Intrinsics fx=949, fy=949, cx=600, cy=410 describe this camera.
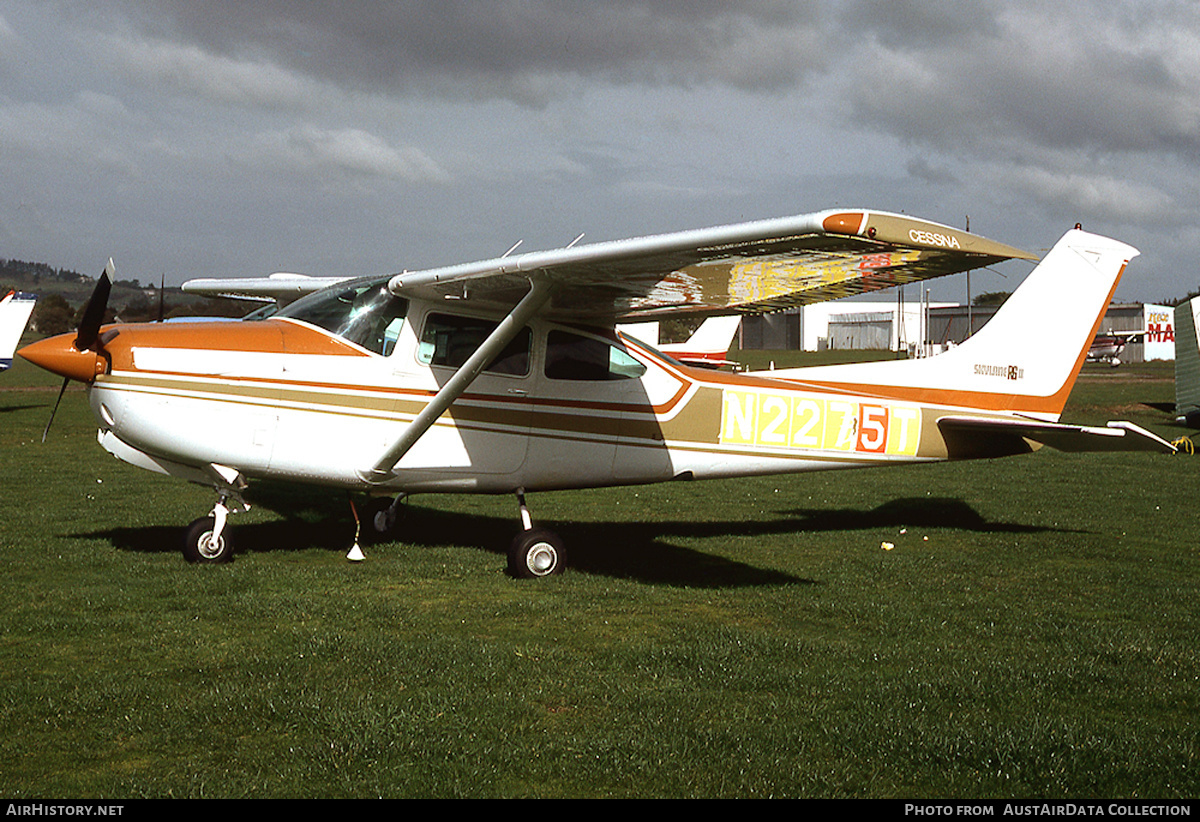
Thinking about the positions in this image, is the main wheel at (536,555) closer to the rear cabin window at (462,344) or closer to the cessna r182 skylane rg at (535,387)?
the cessna r182 skylane rg at (535,387)

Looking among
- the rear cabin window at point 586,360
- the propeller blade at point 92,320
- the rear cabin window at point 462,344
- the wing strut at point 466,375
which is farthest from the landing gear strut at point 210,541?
the rear cabin window at point 586,360

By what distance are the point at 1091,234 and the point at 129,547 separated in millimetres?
9761

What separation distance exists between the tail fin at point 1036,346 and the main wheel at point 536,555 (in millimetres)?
3605

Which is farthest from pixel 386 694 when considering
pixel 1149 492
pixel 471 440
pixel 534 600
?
pixel 1149 492

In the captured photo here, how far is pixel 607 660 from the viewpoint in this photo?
5207 mm

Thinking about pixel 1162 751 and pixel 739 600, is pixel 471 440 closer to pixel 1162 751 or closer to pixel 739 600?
pixel 739 600

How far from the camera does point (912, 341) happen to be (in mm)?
80750

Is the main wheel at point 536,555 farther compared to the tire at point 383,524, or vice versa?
the tire at point 383,524

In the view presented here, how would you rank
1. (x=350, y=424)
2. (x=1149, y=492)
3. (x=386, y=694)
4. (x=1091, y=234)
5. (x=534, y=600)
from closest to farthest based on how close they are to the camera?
(x=386, y=694) → (x=534, y=600) → (x=350, y=424) → (x=1091, y=234) → (x=1149, y=492)

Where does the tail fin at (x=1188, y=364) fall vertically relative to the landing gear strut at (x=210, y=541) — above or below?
above

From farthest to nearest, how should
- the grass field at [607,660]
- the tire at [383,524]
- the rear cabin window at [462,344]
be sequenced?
1. the tire at [383,524]
2. the rear cabin window at [462,344]
3. the grass field at [607,660]

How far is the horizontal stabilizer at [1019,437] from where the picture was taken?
8.13m

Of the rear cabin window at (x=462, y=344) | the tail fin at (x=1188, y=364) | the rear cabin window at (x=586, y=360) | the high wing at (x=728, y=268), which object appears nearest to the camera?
the high wing at (x=728, y=268)

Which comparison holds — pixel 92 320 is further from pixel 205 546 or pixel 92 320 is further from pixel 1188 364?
pixel 1188 364
